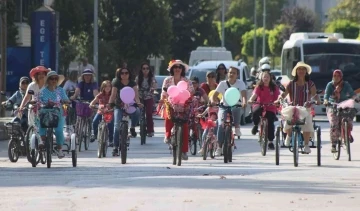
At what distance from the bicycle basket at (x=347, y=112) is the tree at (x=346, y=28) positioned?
95.7 meters

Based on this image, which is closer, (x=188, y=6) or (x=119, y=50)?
(x=119, y=50)

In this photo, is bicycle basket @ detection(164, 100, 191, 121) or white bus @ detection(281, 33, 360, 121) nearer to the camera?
bicycle basket @ detection(164, 100, 191, 121)

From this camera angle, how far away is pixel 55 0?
5200 cm

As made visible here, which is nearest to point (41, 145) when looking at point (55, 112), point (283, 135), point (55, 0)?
point (55, 112)

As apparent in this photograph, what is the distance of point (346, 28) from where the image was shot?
120 meters

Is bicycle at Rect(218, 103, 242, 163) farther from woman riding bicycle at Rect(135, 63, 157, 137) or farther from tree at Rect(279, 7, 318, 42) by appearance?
tree at Rect(279, 7, 318, 42)

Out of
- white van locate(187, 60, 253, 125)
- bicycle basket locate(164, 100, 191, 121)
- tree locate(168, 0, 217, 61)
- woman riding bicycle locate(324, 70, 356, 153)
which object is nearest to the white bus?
white van locate(187, 60, 253, 125)

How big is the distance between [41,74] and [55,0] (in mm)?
29780

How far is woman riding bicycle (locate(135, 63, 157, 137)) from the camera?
29562 millimetres

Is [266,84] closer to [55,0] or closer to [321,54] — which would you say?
[321,54]

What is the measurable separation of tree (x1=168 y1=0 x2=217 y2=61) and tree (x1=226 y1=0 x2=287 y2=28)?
6384cm

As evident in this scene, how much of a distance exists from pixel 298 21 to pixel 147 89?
104 m

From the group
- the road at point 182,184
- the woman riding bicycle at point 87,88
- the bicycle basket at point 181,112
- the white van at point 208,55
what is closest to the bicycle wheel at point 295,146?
the road at point 182,184

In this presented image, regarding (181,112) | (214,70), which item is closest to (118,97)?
(181,112)
